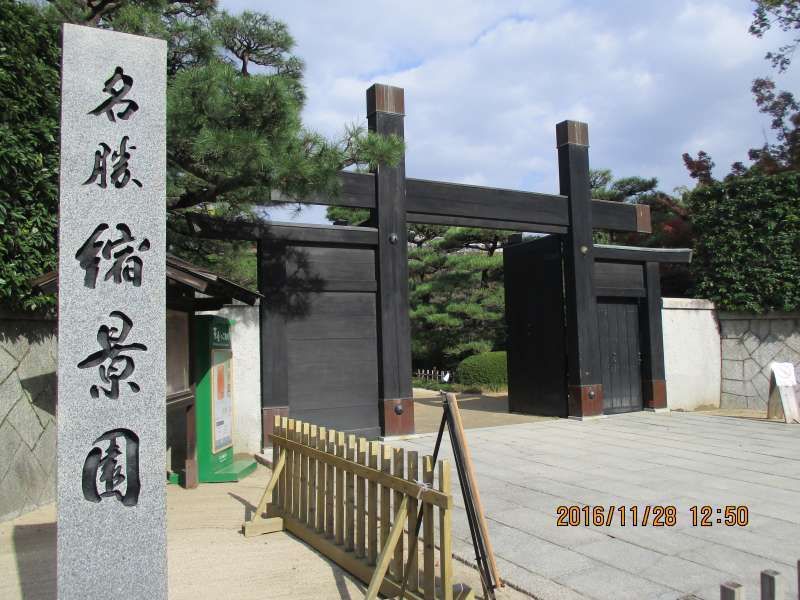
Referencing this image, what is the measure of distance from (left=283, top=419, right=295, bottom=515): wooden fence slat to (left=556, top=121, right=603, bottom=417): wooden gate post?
250 inches

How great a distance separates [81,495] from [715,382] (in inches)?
462

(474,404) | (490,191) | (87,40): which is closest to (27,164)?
(87,40)

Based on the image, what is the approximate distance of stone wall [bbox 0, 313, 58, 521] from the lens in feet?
17.8

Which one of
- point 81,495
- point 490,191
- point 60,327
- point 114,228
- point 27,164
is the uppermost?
point 490,191

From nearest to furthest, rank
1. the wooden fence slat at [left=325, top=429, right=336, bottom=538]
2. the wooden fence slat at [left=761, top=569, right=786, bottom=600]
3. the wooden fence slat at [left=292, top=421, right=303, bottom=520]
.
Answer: the wooden fence slat at [left=761, top=569, right=786, bottom=600] → the wooden fence slat at [left=325, top=429, right=336, bottom=538] → the wooden fence slat at [left=292, top=421, right=303, bottom=520]

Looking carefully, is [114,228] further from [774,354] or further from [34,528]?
[774,354]

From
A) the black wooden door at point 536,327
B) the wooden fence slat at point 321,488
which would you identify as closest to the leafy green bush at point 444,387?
the black wooden door at point 536,327

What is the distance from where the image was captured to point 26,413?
18.7ft

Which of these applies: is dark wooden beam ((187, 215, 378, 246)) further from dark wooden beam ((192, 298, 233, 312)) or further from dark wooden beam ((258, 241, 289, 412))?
dark wooden beam ((192, 298, 233, 312))

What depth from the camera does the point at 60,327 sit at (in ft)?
11.2

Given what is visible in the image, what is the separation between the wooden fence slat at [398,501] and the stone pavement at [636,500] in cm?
67

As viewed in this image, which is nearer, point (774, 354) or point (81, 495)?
point (81, 495)

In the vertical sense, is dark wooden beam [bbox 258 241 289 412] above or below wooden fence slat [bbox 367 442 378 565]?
above
